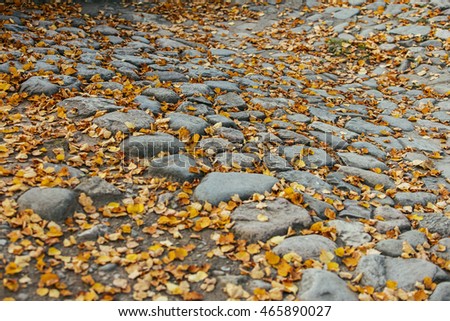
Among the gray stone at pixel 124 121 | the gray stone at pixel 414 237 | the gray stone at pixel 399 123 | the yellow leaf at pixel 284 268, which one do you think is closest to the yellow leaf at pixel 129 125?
the gray stone at pixel 124 121

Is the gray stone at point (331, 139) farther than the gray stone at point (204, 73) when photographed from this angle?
No

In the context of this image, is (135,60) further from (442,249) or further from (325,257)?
(442,249)

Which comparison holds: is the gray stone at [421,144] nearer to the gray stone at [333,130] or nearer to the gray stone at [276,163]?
the gray stone at [333,130]

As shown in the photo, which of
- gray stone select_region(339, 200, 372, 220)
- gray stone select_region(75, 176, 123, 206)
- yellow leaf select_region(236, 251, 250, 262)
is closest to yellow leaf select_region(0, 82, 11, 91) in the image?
gray stone select_region(75, 176, 123, 206)

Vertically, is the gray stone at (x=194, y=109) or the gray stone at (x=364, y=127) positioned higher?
the gray stone at (x=194, y=109)

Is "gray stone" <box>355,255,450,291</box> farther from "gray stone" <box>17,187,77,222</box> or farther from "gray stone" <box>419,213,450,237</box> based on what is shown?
"gray stone" <box>17,187,77,222</box>

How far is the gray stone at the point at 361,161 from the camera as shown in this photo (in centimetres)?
463

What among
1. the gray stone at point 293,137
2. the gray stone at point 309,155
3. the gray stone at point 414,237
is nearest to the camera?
the gray stone at point 414,237

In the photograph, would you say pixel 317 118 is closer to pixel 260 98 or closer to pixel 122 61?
pixel 260 98

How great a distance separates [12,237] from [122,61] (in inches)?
139

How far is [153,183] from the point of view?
12.5 feet

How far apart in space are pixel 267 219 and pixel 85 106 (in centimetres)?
226

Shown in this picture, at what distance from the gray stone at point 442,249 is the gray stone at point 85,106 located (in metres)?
3.07

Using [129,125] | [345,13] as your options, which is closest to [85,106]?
[129,125]
